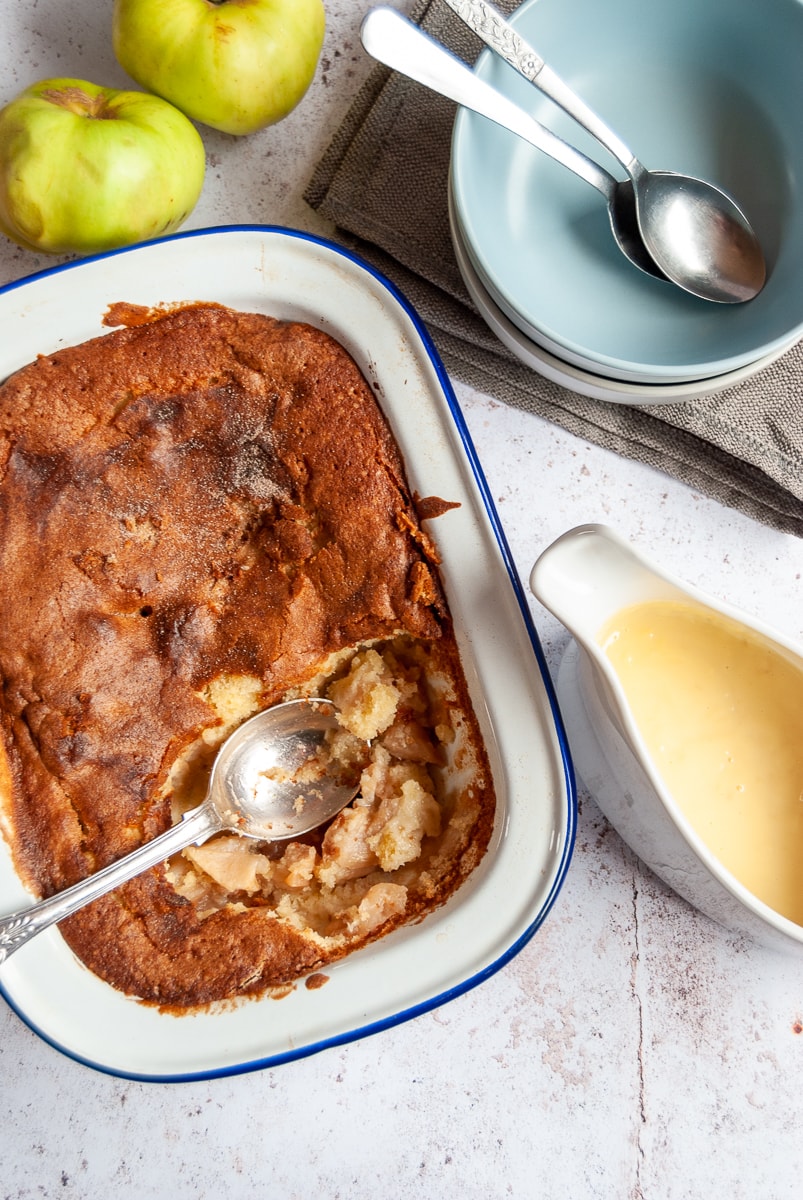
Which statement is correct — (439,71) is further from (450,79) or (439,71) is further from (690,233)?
(690,233)

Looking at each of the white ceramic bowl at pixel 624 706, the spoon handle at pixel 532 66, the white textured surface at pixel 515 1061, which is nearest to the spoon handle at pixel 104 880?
the white textured surface at pixel 515 1061

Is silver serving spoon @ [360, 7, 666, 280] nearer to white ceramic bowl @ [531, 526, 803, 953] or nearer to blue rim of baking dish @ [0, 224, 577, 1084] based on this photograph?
blue rim of baking dish @ [0, 224, 577, 1084]

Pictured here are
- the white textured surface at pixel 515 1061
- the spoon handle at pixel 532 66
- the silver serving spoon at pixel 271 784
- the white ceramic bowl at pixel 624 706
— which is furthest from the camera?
the white textured surface at pixel 515 1061

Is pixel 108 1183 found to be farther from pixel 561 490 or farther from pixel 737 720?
pixel 561 490

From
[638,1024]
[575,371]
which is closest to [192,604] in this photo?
[575,371]

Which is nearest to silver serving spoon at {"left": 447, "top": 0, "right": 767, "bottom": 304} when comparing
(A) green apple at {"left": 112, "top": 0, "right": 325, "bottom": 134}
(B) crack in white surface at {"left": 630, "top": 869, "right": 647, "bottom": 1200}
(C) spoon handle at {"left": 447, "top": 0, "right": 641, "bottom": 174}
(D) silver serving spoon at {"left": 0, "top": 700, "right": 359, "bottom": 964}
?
(C) spoon handle at {"left": 447, "top": 0, "right": 641, "bottom": 174}

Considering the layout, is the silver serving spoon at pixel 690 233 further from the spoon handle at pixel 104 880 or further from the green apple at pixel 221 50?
the spoon handle at pixel 104 880
